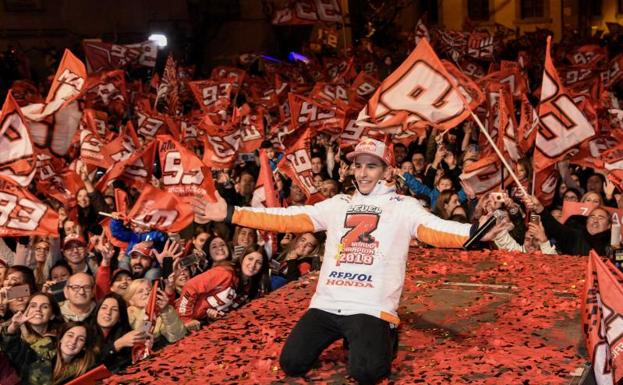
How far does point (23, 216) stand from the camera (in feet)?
27.6

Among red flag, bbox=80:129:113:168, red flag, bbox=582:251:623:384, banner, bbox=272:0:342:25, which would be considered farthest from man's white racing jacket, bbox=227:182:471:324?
banner, bbox=272:0:342:25

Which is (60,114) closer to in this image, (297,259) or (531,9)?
(297,259)

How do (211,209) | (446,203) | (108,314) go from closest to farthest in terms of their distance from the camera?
(211,209) < (108,314) < (446,203)

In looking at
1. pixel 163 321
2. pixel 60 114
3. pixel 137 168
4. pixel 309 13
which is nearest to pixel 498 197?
pixel 163 321

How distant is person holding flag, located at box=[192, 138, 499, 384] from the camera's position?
5.46 m

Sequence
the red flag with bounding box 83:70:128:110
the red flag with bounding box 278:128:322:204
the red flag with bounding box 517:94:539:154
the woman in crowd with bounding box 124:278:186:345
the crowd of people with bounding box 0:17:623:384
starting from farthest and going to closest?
1. the red flag with bounding box 83:70:128:110
2. the red flag with bounding box 278:128:322:204
3. the red flag with bounding box 517:94:539:154
4. the woman in crowd with bounding box 124:278:186:345
5. the crowd of people with bounding box 0:17:623:384

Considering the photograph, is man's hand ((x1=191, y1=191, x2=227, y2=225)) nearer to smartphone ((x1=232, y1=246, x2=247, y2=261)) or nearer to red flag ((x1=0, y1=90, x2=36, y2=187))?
smartphone ((x1=232, y1=246, x2=247, y2=261))

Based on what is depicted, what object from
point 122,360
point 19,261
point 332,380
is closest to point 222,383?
point 332,380

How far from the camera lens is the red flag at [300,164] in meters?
11.0

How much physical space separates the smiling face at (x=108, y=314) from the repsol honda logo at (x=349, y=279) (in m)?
2.02

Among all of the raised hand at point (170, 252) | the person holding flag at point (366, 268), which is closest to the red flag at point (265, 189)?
the raised hand at point (170, 252)

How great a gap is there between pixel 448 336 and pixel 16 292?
3700 millimetres

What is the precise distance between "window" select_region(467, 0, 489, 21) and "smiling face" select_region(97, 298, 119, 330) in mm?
39939

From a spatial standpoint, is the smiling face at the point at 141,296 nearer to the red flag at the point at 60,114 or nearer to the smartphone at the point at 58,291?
the smartphone at the point at 58,291
